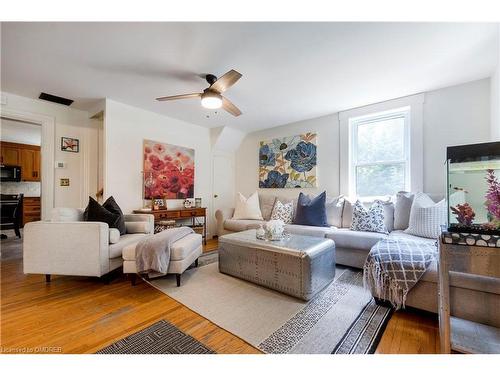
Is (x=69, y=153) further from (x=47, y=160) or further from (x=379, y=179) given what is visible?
(x=379, y=179)

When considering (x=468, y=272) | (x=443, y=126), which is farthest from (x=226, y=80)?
(x=443, y=126)

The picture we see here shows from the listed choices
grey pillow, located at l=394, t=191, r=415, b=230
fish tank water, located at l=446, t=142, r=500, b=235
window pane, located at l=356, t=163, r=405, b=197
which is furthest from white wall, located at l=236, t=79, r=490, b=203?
fish tank water, located at l=446, t=142, r=500, b=235

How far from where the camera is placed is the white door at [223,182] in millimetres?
4763

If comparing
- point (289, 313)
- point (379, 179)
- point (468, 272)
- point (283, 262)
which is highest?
point (379, 179)

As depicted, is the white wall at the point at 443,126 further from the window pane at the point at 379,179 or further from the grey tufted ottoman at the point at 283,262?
the grey tufted ottoman at the point at 283,262

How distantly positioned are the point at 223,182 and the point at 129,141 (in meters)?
2.10

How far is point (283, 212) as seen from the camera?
3676 mm

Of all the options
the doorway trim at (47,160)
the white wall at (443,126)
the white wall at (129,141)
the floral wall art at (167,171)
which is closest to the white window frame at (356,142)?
the white wall at (443,126)

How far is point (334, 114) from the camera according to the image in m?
3.73

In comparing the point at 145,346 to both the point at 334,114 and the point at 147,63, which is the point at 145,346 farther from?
the point at 334,114

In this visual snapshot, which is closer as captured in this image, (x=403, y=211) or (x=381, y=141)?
(x=403, y=211)

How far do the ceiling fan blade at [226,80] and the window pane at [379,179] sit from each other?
2562 mm

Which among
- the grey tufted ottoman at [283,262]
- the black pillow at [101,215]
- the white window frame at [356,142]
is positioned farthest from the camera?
the white window frame at [356,142]

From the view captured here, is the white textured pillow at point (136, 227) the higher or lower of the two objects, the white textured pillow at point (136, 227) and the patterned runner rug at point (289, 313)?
the higher
